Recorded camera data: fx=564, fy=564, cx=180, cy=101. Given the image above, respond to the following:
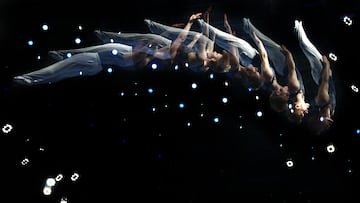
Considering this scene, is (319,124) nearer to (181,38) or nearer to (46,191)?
(181,38)

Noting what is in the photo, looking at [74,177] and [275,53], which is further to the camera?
[275,53]

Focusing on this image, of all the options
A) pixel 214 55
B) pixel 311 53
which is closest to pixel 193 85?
pixel 214 55

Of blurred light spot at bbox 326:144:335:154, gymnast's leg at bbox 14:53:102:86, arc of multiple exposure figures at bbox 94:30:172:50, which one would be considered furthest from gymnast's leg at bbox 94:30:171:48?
blurred light spot at bbox 326:144:335:154

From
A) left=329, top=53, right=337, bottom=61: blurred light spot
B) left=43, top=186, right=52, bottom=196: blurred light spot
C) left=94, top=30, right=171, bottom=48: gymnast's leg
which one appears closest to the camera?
left=43, top=186, right=52, bottom=196: blurred light spot

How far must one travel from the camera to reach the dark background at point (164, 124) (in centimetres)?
268

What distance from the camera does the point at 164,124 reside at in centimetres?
282

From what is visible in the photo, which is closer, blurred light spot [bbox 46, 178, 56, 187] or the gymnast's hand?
blurred light spot [bbox 46, 178, 56, 187]


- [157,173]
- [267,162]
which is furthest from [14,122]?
[267,162]

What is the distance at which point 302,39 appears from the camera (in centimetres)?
283

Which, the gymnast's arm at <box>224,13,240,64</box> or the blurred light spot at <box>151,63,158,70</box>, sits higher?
the gymnast's arm at <box>224,13,240,64</box>

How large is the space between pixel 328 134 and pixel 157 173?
889mm

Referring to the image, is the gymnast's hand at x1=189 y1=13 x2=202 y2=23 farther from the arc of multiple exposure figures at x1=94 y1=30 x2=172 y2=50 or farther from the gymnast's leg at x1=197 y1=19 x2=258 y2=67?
the arc of multiple exposure figures at x1=94 y1=30 x2=172 y2=50

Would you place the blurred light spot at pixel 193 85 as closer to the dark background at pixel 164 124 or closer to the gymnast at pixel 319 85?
the dark background at pixel 164 124

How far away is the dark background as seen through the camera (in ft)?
8.79
